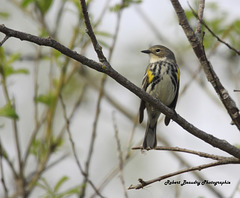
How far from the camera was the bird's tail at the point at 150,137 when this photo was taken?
17.8ft

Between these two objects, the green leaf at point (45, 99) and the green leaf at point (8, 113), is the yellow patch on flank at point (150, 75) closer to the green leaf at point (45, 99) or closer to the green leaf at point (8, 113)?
the green leaf at point (45, 99)

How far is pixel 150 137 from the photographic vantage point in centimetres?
562

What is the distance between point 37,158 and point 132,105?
522cm

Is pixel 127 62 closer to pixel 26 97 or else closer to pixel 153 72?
pixel 26 97

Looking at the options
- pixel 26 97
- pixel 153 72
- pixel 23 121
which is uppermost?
pixel 26 97

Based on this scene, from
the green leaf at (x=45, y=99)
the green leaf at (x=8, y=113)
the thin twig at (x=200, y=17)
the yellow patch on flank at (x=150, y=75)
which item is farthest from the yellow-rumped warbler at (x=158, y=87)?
the thin twig at (x=200, y=17)

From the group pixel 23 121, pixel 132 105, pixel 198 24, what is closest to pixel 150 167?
pixel 132 105

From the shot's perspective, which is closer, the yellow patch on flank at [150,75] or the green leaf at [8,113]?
the green leaf at [8,113]

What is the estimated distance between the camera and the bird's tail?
17.8 feet

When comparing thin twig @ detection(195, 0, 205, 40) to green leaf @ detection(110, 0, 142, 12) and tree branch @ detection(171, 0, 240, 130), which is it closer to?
tree branch @ detection(171, 0, 240, 130)

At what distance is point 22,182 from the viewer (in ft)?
14.6

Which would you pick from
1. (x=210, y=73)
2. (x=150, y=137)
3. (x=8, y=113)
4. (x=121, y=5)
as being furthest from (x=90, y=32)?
(x=150, y=137)

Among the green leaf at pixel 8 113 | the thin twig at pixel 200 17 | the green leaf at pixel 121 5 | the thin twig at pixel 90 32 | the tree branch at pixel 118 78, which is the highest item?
the green leaf at pixel 121 5

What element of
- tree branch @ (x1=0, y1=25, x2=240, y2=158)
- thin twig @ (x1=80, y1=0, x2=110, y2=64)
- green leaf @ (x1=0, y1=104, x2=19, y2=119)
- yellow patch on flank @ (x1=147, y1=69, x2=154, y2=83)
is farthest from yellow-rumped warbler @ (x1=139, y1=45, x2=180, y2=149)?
thin twig @ (x1=80, y1=0, x2=110, y2=64)
